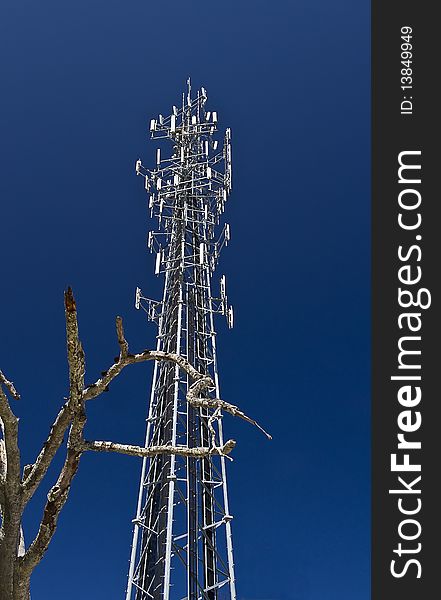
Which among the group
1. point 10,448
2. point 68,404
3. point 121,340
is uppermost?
point 121,340

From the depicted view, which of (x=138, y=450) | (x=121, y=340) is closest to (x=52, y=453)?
(x=138, y=450)

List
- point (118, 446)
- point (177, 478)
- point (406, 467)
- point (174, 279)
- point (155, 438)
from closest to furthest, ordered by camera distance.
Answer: point (118, 446) < point (406, 467) < point (177, 478) < point (155, 438) < point (174, 279)

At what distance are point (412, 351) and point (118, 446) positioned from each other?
7171 mm

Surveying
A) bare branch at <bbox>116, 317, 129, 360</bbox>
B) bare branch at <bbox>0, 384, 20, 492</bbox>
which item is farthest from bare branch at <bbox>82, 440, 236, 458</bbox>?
bare branch at <bbox>116, 317, 129, 360</bbox>

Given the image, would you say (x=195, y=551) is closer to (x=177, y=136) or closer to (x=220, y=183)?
(x=220, y=183)

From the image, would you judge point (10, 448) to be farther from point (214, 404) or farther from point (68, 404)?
point (214, 404)

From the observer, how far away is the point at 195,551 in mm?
15914

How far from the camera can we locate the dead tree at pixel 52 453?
426cm

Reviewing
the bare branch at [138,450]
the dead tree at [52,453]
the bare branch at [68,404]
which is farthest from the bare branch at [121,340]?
the bare branch at [138,450]

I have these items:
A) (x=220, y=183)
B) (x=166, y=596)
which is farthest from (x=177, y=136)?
(x=166, y=596)

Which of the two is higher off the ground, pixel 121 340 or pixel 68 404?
pixel 121 340

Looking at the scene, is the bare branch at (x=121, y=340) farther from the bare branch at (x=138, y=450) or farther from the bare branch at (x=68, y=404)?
the bare branch at (x=138, y=450)

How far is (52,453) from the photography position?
4543 mm

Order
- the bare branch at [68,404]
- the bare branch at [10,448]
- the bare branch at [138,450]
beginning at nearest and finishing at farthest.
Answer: the bare branch at [68,404], the bare branch at [10,448], the bare branch at [138,450]
